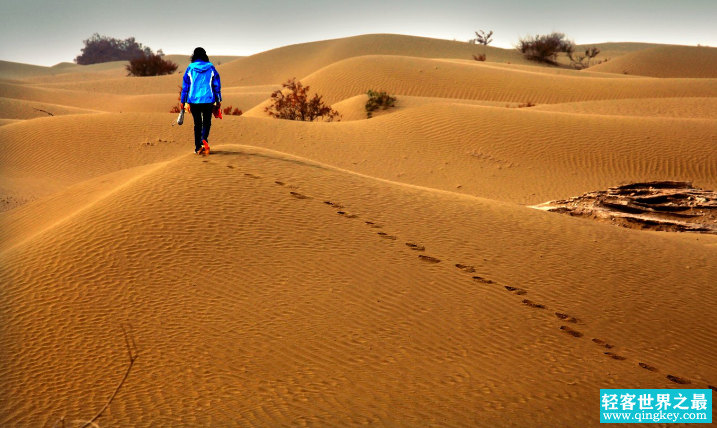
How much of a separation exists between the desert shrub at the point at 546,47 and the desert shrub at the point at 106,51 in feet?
209

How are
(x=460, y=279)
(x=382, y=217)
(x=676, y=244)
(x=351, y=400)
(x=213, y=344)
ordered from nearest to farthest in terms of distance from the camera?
(x=351, y=400)
(x=213, y=344)
(x=460, y=279)
(x=382, y=217)
(x=676, y=244)

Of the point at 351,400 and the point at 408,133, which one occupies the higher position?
the point at 408,133

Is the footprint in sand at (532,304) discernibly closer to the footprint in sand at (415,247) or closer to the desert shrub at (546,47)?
the footprint in sand at (415,247)

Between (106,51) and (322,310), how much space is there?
10929 centimetres

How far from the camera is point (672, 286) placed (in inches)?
333

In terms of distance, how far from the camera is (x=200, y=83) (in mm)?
9938

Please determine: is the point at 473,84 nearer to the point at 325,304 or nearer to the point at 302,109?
the point at 302,109

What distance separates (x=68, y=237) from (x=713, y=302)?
7921mm

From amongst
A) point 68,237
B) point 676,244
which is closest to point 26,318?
point 68,237

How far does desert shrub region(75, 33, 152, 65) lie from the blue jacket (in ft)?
331

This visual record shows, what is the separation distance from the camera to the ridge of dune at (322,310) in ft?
17.6

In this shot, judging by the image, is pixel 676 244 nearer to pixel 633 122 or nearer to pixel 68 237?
pixel 68 237

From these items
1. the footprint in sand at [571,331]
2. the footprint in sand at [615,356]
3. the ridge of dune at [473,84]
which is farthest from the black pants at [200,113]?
the ridge of dune at [473,84]

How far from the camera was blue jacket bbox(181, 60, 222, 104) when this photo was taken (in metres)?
9.91
